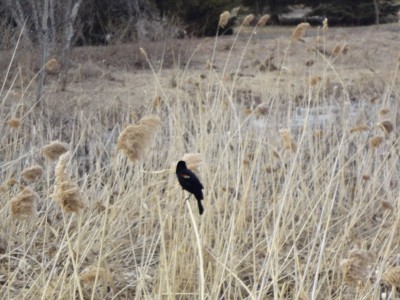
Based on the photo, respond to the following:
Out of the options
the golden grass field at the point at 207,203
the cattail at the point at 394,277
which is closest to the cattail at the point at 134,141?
the golden grass field at the point at 207,203

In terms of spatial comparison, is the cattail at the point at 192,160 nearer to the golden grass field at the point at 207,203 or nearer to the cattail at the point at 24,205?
the golden grass field at the point at 207,203

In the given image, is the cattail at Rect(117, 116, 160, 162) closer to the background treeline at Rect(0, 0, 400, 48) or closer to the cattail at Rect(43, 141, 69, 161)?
the cattail at Rect(43, 141, 69, 161)

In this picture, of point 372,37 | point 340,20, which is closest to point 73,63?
point 372,37

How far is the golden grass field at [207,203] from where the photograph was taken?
7.58ft

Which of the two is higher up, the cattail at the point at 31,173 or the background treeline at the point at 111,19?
the cattail at the point at 31,173

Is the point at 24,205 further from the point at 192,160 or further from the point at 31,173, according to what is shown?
the point at 192,160

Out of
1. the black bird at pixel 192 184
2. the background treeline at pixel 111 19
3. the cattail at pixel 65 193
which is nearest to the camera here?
the black bird at pixel 192 184

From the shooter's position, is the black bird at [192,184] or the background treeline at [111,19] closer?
the black bird at [192,184]

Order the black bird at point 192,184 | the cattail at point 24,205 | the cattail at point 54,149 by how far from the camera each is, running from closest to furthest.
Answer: the black bird at point 192,184, the cattail at point 24,205, the cattail at point 54,149

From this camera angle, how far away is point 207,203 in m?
3.01

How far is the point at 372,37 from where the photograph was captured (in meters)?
14.1

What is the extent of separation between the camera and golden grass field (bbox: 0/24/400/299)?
7.58 feet

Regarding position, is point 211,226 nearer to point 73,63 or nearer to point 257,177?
point 257,177

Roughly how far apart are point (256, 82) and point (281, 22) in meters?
12.9
